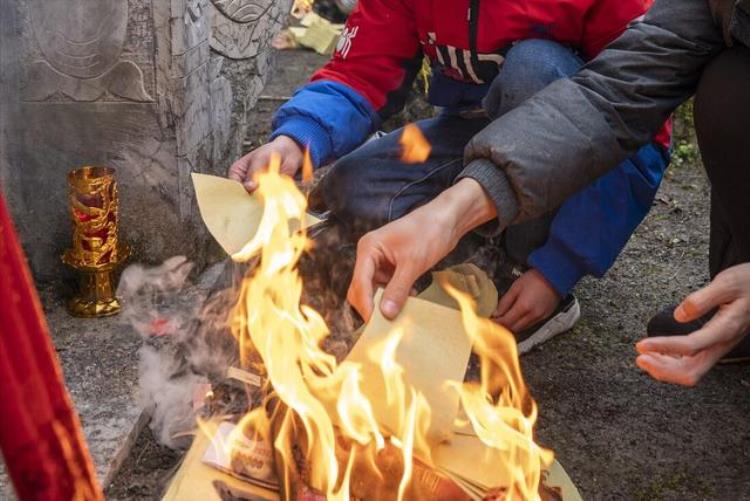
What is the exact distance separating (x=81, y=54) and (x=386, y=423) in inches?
52.3

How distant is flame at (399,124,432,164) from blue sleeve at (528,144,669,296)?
1.69 feet

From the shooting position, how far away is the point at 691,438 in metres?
2.05

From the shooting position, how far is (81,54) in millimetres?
2311

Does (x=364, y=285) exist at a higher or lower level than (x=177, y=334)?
higher

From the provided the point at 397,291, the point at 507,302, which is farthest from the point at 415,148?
the point at 397,291

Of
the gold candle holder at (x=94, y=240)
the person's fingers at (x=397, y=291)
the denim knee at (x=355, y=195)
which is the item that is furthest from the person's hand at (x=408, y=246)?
the gold candle holder at (x=94, y=240)

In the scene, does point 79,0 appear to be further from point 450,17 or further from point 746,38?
point 746,38

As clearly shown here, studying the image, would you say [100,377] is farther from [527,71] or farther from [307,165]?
[527,71]

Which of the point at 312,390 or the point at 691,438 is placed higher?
the point at 312,390

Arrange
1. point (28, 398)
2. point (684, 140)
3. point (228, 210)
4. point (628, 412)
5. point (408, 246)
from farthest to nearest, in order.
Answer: point (684, 140) < point (628, 412) < point (228, 210) < point (408, 246) < point (28, 398)

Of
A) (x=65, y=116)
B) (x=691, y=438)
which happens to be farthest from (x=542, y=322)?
(x=65, y=116)

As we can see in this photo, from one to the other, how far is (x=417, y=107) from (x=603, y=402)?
1.96 metres

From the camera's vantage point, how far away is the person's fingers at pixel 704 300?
1473 mm

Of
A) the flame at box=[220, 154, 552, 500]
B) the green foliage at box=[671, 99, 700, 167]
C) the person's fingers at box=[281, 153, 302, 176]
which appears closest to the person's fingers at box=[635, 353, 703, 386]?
the flame at box=[220, 154, 552, 500]
